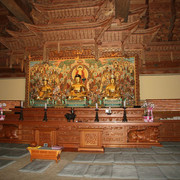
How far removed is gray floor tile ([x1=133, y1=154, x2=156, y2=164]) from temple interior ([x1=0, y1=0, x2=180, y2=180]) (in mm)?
34

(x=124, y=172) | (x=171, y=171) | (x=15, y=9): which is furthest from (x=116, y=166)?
(x=15, y=9)

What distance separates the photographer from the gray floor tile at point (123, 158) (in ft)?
11.6

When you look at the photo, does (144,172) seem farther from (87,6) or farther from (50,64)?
(50,64)

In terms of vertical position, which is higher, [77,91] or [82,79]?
[82,79]

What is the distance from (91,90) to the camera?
312 inches

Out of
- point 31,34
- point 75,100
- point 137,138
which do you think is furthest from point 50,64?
point 137,138

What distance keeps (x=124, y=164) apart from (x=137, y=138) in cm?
156

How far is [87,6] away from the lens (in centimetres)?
631

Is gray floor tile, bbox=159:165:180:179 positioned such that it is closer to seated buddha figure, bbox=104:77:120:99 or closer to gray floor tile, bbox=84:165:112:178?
gray floor tile, bbox=84:165:112:178

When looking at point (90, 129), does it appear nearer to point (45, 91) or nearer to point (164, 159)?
point (164, 159)

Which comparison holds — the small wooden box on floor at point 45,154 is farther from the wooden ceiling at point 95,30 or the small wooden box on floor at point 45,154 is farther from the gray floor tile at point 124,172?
the wooden ceiling at point 95,30

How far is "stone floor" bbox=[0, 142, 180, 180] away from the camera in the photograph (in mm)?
2787

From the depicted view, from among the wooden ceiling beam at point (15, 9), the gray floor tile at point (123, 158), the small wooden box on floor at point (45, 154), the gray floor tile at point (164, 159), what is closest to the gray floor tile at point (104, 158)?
the gray floor tile at point (123, 158)

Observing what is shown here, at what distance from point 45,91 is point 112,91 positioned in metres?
3.32
